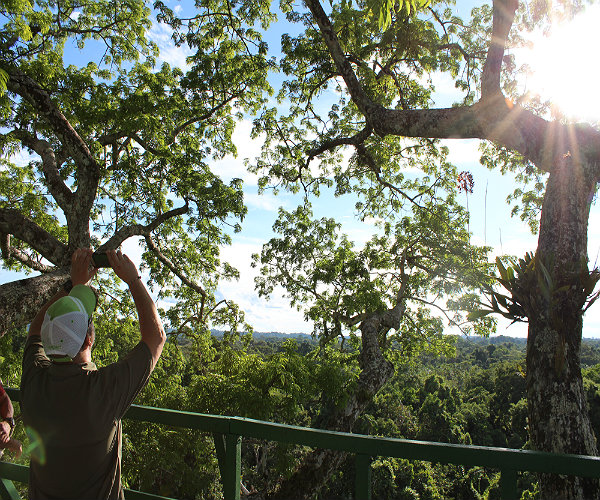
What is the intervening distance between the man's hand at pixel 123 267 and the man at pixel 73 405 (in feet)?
0.55

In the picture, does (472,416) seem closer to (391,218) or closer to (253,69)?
(391,218)

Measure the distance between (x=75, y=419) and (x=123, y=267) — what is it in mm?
597

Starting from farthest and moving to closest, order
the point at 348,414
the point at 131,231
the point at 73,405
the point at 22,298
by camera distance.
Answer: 1. the point at 348,414
2. the point at 131,231
3. the point at 22,298
4. the point at 73,405

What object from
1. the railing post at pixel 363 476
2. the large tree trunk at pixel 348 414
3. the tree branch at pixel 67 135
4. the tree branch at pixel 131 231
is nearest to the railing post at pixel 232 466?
the railing post at pixel 363 476

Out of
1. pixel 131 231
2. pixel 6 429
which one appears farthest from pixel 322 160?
pixel 6 429

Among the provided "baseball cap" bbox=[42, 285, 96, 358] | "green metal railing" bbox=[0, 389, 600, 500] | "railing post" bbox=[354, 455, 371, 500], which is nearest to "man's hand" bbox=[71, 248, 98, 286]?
"baseball cap" bbox=[42, 285, 96, 358]

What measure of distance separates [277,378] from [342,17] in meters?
6.96

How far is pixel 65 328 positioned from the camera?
146 cm

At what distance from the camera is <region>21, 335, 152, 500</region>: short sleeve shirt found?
4.67 feet

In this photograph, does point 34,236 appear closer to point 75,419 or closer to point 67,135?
point 67,135

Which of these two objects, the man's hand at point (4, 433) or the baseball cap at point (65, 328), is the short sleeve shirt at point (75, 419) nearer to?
the baseball cap at point (65, 328)

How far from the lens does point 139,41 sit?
8375 mm

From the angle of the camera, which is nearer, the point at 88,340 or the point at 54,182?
the point at 88,340

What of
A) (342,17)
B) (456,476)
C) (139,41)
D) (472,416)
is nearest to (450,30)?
(342,17)
